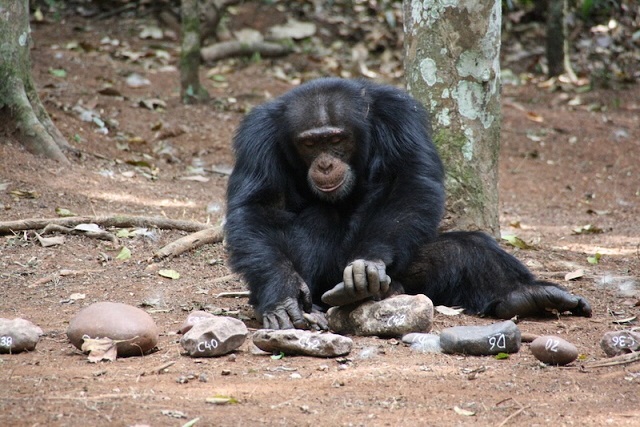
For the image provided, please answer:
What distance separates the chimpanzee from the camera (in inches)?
195

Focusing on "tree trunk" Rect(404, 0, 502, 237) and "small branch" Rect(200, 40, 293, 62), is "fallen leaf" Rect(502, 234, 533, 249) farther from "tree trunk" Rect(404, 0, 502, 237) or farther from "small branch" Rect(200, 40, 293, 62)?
"small branch" Rect(200, 40, 293, 62)

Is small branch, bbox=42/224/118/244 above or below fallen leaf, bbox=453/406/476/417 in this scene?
below

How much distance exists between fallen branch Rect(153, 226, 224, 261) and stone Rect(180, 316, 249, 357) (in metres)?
2.07

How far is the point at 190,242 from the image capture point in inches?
252

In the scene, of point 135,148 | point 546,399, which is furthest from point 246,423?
point 135,148

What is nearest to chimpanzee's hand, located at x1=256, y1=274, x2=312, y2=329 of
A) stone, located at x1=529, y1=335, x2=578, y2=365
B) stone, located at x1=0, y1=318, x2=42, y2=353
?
stone, located at x1=0, y1=318, x2=42, y2=353

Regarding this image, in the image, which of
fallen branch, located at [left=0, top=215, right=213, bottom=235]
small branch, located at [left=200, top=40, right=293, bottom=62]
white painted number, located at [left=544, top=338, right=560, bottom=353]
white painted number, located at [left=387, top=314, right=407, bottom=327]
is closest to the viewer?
white painted number, located at [left=544, top=338, right=560, bottom=353]

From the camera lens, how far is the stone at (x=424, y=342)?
13.7ft

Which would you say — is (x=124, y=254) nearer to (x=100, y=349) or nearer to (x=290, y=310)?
(x=290, y=310)

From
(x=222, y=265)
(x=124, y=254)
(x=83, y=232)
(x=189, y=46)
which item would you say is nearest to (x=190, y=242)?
(x=222, y=265)

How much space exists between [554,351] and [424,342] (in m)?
0.66

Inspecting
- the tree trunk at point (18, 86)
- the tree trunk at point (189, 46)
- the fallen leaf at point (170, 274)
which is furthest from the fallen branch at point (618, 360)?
the tree trunk at point (189, 46)

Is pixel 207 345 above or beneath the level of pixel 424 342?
above

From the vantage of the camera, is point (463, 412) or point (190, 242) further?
point (190, 242)
